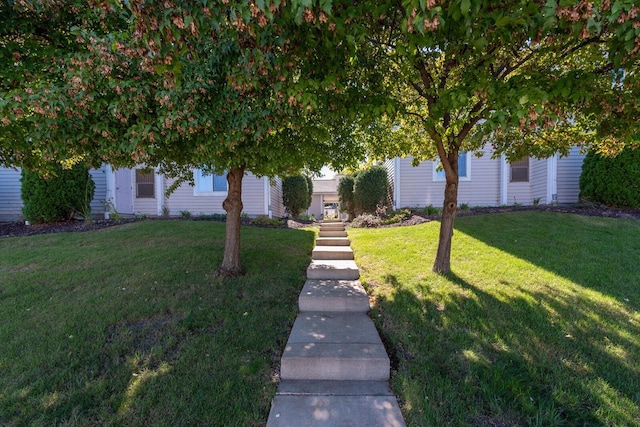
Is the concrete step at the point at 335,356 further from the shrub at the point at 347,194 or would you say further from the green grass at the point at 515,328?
the shrub at the point at 347,194

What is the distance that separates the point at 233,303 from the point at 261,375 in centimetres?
166

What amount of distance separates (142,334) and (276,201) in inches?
375

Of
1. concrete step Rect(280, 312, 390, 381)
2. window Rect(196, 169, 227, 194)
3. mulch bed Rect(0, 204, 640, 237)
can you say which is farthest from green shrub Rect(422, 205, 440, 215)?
concrete step Rect(280, 312, 390, 381)

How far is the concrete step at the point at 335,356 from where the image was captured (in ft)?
8.85

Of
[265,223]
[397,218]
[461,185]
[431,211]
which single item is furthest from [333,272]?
[461,185]

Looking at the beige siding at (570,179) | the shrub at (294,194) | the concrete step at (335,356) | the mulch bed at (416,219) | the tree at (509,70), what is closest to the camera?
the tree at (509,70)

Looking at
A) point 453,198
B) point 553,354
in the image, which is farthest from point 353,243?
point 553,354

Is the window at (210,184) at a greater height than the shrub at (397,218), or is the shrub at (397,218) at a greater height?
the window at (210,184)

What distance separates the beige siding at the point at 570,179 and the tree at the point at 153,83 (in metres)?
10.5

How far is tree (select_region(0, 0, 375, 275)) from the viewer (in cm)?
249

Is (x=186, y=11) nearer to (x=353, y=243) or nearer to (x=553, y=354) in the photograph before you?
(x=553, y=354)

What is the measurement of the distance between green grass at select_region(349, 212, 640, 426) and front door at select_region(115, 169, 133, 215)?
31.0 feet

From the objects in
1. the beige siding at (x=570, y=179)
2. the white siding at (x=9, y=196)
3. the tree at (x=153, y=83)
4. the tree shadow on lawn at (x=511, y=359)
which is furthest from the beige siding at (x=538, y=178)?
the white siding at (x=9, y=196)

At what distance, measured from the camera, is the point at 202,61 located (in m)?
3.25
